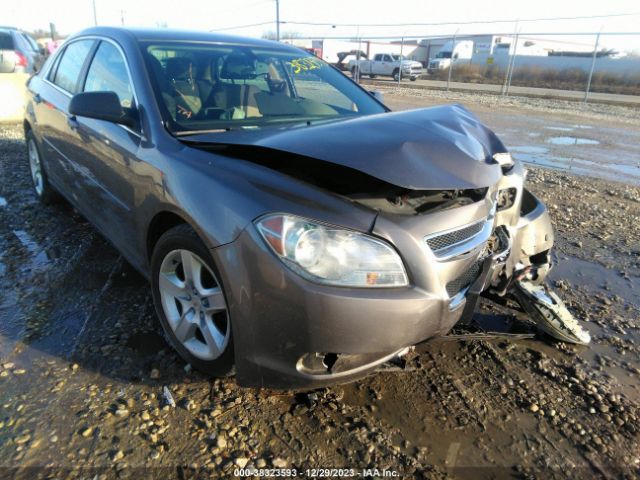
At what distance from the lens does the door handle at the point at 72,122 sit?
3.41 metres

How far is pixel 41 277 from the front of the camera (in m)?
3.43

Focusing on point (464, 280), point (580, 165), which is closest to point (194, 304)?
point (464, 280)

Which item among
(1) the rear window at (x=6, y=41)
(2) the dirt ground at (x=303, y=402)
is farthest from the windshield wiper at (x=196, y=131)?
(1) the rear window at (x=6, y=41)

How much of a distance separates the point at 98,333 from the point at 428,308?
1948mm

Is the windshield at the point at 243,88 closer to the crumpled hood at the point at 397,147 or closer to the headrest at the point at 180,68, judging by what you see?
the headrest at the point at 180,68

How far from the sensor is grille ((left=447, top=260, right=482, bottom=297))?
2.04 metres

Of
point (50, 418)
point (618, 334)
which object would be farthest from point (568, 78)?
point (50, 418)

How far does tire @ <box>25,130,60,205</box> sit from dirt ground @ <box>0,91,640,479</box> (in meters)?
1.42

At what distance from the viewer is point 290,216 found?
6.11 feet

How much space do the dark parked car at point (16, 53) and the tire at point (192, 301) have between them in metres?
10.9

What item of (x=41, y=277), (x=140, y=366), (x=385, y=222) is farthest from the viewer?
(x=41, y=277)

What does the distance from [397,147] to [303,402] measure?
1.27 m

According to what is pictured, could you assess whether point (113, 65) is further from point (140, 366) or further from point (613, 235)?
point (613, 235)

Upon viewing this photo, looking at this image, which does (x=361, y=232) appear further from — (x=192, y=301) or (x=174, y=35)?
(x=174, y=35)
